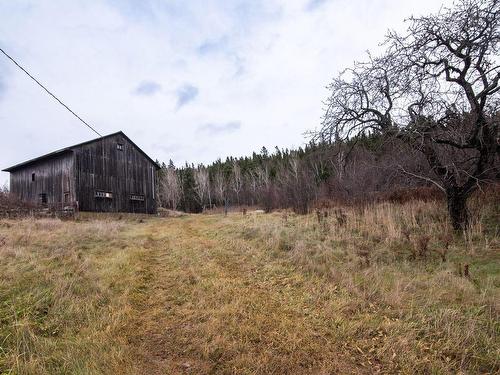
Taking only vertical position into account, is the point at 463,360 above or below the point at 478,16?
below

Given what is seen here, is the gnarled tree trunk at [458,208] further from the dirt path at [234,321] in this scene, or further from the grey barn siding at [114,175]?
the grey barn siding at [114,175]

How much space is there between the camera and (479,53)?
8.07 m

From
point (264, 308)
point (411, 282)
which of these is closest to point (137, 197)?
point (264, 308)

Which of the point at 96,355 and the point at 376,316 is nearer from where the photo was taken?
the point at 96,355

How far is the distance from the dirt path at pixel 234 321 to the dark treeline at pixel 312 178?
5.83 meters

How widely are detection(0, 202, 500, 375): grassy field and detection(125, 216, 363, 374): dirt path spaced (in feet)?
0.06

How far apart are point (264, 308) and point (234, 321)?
628 mm

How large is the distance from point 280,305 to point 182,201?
63.0m

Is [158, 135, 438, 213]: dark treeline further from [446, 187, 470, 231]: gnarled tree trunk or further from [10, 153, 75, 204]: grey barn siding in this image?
[10, 153, 75, 204]: grey barn siding

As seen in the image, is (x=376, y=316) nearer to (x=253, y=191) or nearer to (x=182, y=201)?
(x=253, y=191)

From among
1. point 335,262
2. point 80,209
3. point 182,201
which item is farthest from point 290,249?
point 182,201

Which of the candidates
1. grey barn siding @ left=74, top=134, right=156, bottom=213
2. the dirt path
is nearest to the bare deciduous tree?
grey barn siding @ left=74, top=134, right=156, bottom=213

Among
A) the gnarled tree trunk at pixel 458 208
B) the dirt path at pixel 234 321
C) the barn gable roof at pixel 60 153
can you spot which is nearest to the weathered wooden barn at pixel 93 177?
the barn gable roof at pixel 60 153

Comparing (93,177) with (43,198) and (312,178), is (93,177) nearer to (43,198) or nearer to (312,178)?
(43,198)
